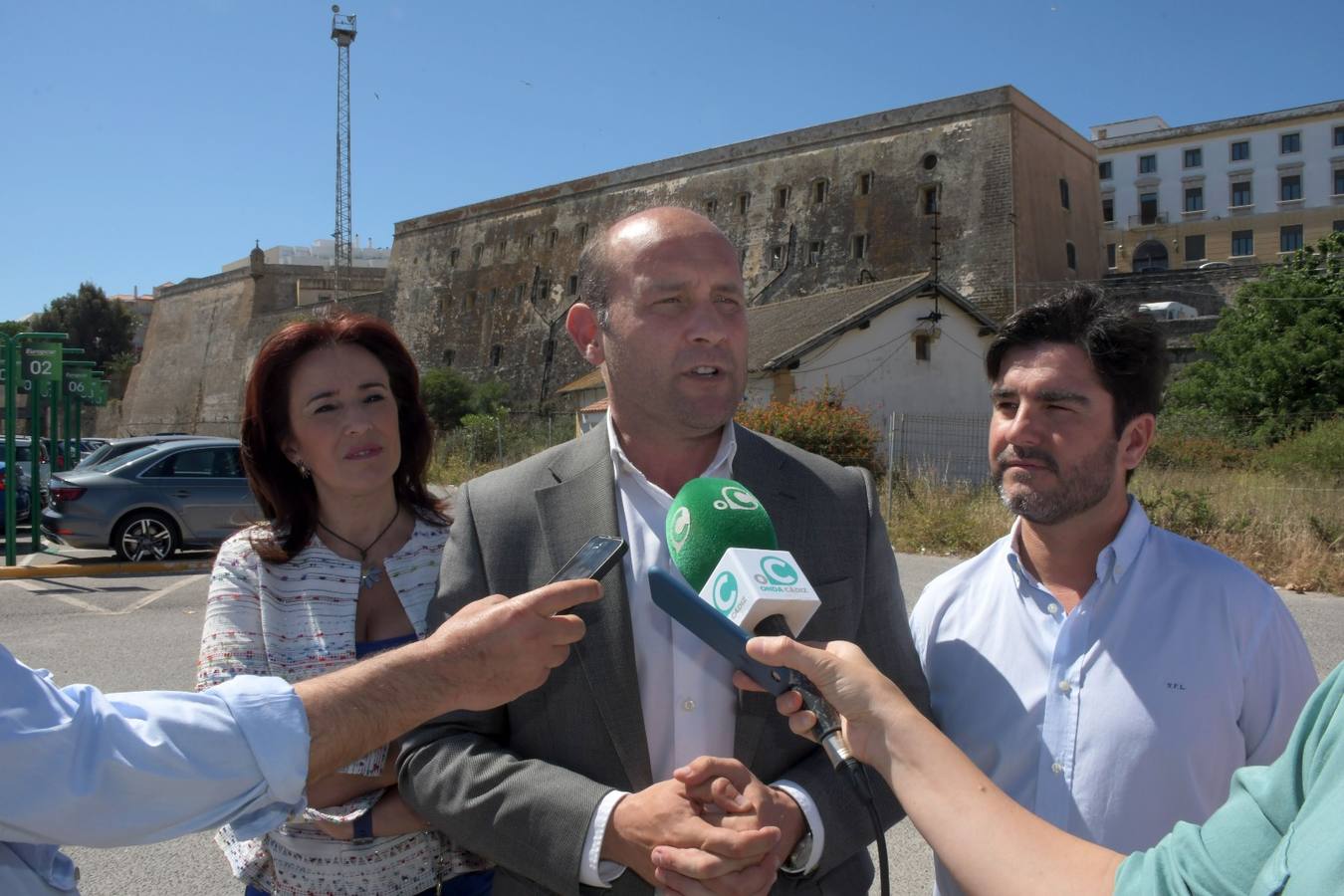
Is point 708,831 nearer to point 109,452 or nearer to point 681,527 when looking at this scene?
point 681,527

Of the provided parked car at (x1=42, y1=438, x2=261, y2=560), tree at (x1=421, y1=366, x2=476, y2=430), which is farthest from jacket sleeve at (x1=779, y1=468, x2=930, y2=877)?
tree at (x1=421, y1=366, x2=476, y2=430)

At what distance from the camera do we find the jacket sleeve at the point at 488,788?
186 cm

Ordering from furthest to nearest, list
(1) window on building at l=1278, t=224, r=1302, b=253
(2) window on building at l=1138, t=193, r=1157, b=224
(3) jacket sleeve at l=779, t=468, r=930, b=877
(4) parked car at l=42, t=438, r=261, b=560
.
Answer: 1. (2) window on building at l=1138, t=193, r=1157, b=224
2. (1) window on building at l=1278, t=224, r=1302, b=253
3. (4) parked car at l=42, t=438, r=261, b=560
4. (3) jacket sleeve at l=779, t=468, r=930, b=877

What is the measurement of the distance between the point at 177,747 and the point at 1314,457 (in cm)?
1882

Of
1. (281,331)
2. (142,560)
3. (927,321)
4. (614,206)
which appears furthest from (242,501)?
(614,206)

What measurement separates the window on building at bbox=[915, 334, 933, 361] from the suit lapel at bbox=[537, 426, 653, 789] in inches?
924

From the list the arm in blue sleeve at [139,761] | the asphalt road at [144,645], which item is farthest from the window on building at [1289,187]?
the arm in blue sleeve at [139,761]

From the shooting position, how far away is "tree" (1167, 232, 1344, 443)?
23.0m

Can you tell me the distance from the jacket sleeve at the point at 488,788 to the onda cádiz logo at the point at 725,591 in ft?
1.59

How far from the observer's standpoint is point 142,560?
1170cm

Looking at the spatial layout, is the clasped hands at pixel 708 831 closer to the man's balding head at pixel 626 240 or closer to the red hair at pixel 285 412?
the man's balding head at pixel 626 240

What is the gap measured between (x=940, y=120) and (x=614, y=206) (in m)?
14.8

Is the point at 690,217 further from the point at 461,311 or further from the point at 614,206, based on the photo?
the point at 461,311

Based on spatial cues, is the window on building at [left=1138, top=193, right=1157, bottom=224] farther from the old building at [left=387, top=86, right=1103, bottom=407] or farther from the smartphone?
the smartphone
